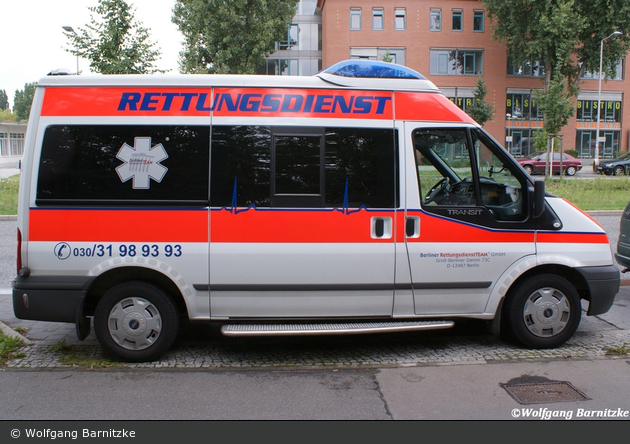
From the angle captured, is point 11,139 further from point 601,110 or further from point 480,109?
point 601,110

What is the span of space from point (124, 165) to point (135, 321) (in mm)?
1383

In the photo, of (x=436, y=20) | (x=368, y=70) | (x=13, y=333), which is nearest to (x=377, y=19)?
(x=436, y=20)

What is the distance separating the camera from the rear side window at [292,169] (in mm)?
4688

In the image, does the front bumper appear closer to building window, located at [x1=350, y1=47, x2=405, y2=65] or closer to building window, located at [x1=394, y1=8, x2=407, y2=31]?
building window, located at [x1=350, y1=47, x2=405, y2=65]

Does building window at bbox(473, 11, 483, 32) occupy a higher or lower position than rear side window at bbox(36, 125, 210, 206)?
higher

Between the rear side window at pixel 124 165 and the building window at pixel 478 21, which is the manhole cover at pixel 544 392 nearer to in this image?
the rear side window at pixel 124 165

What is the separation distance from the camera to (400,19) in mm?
46406

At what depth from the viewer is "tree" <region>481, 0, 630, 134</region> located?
127ft

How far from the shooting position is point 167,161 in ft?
15.3

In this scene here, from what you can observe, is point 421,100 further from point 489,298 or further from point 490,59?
Result: point 490,59

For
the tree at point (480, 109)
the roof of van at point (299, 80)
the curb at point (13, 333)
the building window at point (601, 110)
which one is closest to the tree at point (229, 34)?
the tree at point (480, 109)

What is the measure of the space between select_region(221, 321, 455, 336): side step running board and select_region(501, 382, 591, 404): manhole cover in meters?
0.82

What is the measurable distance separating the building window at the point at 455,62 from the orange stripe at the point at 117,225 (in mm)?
45802

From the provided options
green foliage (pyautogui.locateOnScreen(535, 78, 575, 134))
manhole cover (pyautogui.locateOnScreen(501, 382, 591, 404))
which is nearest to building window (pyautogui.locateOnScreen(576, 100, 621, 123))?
green foliage (pyautogui.locateOnScreen(535, 78, 575, 134))
